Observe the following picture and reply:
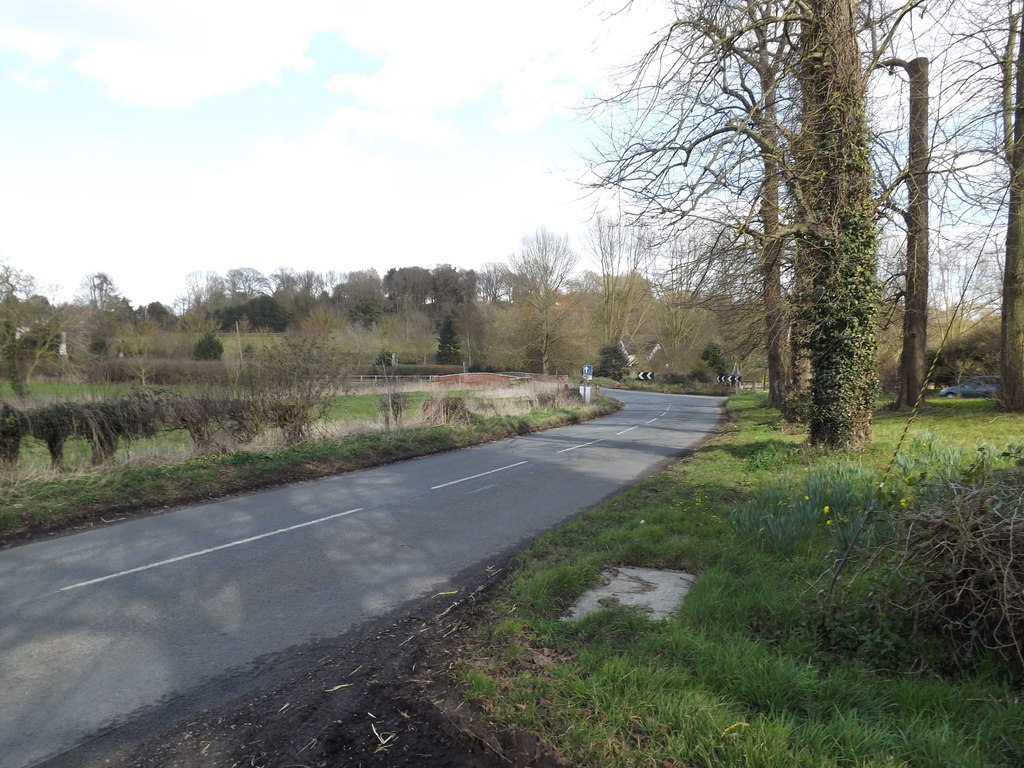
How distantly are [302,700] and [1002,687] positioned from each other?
3985 mm

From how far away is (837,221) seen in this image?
1128 cm

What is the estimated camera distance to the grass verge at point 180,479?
8.91m

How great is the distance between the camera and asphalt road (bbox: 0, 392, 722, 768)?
4199mm

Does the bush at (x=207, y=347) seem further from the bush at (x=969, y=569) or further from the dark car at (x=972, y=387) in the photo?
the dark car at (x=972, y=387)

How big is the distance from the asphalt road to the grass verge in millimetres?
689

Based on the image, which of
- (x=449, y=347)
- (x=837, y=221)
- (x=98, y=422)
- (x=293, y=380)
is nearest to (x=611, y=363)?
(x=449, y=347)

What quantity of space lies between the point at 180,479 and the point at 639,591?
8.59 m

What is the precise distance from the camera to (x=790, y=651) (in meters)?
4.08

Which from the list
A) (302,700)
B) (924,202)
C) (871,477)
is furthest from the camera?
(924,202)

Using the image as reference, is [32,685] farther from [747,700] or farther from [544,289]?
[544,289]

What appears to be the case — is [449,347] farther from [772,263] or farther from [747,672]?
[747,672]

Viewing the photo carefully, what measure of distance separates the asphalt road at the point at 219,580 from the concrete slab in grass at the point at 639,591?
1.57m

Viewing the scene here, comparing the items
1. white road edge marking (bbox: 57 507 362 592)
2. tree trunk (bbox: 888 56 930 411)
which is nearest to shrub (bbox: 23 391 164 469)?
white road edge marking (bbox: 57 507 362 592)

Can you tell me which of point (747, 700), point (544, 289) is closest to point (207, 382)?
point (747, 700)
